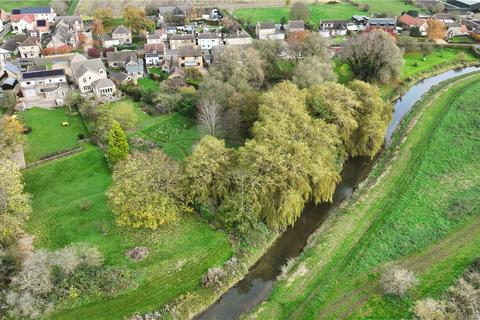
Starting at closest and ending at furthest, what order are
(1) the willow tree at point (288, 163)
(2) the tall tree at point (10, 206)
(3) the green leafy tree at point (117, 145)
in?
(2) the tall tree at point (10, 206) → (1) the willow tree at point (288, 163) → (3) the green leafy tree at point (117, 145)

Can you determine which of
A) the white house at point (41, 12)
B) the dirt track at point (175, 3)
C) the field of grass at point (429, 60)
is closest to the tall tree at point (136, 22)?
the white house at point (41, 12)

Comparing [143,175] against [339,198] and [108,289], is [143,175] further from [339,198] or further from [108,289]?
[339,198]

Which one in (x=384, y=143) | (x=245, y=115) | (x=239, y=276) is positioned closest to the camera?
(x=239, y=276)

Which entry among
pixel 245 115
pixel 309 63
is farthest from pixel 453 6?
pixel 245 115

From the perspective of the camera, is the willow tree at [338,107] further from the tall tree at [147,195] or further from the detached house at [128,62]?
the detached house at [128,62]

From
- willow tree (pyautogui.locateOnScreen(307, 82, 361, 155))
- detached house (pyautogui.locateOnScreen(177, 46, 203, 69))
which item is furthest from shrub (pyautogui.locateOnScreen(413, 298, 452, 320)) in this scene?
detached house (pyautogui.locateOnScreen(177, 46, 203, 69))
